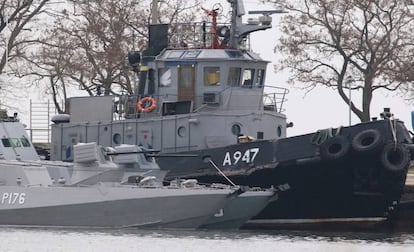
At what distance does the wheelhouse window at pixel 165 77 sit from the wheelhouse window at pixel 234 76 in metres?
1.67

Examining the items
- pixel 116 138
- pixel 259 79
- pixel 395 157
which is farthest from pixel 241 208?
pixel 116 138

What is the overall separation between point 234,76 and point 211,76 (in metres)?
0.62

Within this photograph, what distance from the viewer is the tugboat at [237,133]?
52.1 m

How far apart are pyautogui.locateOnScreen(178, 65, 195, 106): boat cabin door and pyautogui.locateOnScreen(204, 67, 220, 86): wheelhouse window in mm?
344

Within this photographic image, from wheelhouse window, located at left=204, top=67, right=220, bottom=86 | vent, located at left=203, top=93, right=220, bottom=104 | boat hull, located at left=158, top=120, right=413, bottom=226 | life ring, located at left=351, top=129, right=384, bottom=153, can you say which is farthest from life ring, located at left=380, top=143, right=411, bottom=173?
wheelhouse window, located at left=204, top=67, right=220, bottom=86

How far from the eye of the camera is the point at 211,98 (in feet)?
180

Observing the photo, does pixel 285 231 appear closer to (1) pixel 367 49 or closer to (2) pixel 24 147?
(2) pixel 24 147

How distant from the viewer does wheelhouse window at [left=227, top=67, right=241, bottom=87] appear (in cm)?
5500

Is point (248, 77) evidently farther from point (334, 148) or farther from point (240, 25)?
point (334, 148)

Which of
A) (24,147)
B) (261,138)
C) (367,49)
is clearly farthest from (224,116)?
(367,49)

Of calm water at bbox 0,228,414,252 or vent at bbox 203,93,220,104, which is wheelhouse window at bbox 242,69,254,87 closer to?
vent at bbox 203,93,220,104

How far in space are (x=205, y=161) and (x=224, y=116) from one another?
4.95ft

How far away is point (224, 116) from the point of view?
54.1m

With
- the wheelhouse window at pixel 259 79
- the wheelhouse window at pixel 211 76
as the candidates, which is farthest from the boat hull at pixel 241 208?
the wheelhouse window at pixel 259 79
